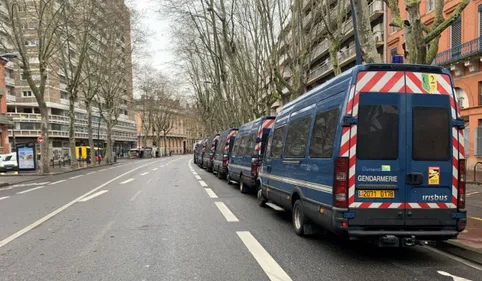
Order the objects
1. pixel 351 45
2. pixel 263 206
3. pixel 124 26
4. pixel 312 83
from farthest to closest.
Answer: pixel 312 83
pixel 351 45
pixel 124 26
pixel 263 206

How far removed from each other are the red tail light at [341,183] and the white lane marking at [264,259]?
117cm

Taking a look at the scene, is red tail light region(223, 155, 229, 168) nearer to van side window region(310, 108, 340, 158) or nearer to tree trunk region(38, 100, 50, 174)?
van side window region(310, 108, 340, 158)

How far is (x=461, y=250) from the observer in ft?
19.3

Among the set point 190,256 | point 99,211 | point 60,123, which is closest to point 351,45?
point 99,211

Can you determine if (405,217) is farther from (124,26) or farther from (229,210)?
(124,26)

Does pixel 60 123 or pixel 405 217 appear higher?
pixel 60 123

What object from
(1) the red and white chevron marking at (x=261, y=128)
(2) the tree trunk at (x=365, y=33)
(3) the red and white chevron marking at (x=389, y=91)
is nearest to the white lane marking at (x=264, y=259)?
(3) the red and white chevron marking at (x=389, y=91)

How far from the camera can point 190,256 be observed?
18.5ft

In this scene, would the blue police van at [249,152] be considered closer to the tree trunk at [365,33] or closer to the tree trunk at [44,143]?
the tree trunk at [365,33]

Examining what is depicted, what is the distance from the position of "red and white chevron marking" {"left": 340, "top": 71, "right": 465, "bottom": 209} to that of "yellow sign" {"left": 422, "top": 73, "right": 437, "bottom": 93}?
0.13ft

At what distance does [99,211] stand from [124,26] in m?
25.9

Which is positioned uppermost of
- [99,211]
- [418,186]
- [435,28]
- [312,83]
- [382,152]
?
[312,83]

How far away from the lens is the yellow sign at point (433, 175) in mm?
5211

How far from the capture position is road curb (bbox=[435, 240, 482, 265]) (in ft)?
18.1
